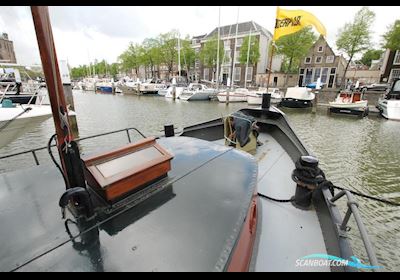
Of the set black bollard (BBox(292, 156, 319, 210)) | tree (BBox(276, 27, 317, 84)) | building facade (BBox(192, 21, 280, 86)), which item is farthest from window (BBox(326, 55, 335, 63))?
black bollard (BBox(292, 156, 319, 210))

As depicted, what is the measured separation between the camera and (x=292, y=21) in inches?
230

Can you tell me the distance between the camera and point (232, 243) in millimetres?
1256

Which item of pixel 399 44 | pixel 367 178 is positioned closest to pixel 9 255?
pixel 367 178

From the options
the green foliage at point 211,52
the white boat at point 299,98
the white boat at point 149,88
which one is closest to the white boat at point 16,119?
the white boat at point 299,98

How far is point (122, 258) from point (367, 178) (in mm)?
8267

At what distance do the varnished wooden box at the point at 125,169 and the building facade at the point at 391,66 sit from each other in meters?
38.9

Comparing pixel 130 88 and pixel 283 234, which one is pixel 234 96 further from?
pixel 283 234

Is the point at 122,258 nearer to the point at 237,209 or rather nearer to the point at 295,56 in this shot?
the point at 237,209

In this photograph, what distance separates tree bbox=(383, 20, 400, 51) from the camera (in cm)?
2163

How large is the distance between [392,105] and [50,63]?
71.4 ft

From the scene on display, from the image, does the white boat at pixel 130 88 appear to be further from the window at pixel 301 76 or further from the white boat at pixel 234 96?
the window at pixel 301 76

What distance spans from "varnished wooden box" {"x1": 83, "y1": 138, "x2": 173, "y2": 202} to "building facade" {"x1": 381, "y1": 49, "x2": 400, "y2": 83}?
128ft

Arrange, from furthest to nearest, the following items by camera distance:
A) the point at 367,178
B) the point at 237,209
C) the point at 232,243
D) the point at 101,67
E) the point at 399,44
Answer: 1. the point at 101,67
2. the point at 399,44
3. the point at 367,178
4. the point at 237,209
5. the point at 232,243

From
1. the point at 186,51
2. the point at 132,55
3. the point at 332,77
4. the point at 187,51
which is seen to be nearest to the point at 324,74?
the point at 332,77
